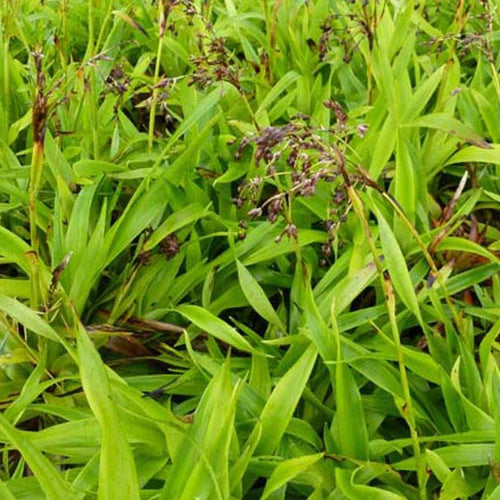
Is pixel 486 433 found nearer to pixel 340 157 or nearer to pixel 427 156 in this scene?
pixel 340 157

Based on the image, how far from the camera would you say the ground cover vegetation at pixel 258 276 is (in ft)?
4.07

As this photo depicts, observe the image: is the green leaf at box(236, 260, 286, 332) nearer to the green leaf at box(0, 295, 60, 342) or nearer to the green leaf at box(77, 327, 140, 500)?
the green leaf at box(0, 295, 60, 342)

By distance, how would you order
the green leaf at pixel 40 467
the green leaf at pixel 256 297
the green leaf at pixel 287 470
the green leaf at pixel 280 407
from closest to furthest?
1. the green leaf at pixel 40 467
2. the green leaf at pixel 287 470
3. the green leaf at pixel 280 407
4. the green leaf at pixel 256 297

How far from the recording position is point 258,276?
1729 millimetres

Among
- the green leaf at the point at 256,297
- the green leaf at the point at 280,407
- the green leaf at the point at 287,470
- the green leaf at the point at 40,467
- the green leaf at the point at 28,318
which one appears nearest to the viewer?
the green leaf at the point at 40,467

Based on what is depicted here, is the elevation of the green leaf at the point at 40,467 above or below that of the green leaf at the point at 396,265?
below

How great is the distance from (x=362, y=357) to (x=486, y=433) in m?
0.24

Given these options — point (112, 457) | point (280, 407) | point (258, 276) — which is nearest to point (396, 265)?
point (280, 407)

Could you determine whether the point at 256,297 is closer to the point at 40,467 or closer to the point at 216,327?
the point at 216,327

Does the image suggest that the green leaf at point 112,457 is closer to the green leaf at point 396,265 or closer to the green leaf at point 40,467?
the green leaf at point 40,467

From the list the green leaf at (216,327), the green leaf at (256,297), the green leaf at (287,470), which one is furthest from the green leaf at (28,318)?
the green leaf at (287,470)

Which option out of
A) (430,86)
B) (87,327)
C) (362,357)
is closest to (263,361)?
(362,357)

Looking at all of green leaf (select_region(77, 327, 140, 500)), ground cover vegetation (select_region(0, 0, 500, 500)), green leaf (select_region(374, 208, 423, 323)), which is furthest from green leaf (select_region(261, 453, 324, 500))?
green leaf (select_region(374, 208, 423, 323))

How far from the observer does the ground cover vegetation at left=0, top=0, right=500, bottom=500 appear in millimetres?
1240
